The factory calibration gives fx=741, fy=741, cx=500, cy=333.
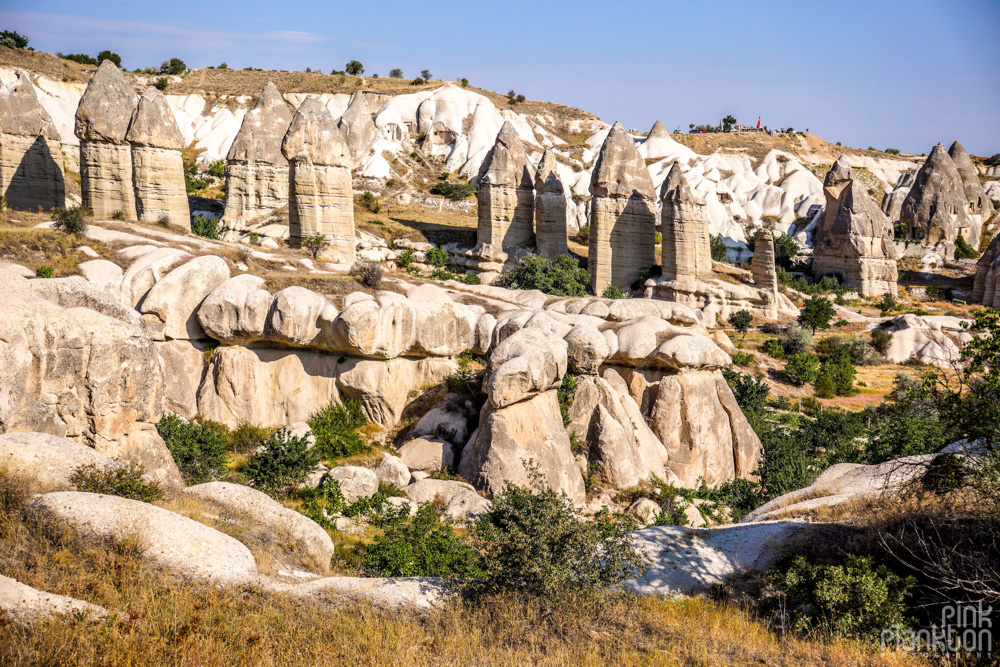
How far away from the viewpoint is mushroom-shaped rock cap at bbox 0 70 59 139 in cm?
2291

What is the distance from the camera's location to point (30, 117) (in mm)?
23328

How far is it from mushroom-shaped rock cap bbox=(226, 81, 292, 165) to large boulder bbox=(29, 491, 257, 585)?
2416 centimetres

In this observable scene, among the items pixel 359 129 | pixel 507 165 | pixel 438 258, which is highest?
pixel 359 129

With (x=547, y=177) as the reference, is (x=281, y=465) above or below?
below

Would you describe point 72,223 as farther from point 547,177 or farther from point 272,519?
point 547,177

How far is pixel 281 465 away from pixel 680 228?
74.0ft

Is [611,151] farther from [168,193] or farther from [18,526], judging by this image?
[18,526]

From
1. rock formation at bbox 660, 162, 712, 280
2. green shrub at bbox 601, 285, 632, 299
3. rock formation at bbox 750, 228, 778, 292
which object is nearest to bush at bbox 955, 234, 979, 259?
rock formation at bbox 750, 228, 778, 292

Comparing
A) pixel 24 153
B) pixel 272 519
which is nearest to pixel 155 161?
pixel 24 153

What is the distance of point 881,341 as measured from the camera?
98.8 ft

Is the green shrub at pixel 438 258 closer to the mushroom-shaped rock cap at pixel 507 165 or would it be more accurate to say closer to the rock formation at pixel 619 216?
the mushroom-shaped rock cap at pixel 507 165

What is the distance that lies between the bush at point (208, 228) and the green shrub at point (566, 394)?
18.0m

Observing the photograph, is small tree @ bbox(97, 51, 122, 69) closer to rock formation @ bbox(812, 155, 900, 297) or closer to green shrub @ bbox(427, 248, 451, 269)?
green shrub @ bbox(427, 248, 451, 269)

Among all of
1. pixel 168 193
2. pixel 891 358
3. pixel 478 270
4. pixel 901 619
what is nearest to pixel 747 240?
pixel 891 358
